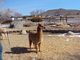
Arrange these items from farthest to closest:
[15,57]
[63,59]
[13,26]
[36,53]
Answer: [13,26] < [36,53] < [15,57] < [63,59]

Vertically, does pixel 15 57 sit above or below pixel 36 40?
below

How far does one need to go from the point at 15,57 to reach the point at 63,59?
2.00 m

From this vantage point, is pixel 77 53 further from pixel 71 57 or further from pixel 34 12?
pixel 34 12

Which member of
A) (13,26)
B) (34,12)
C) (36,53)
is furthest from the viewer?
(34,12)

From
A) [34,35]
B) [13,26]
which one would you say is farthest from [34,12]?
[34,35]

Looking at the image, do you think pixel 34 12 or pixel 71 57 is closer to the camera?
pixel 71 57

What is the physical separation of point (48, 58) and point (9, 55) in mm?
1782

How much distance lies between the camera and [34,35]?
23.1ft

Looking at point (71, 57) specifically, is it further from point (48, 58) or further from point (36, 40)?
point (36, 40)

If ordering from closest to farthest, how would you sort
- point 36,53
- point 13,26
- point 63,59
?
point 63,59
point 36,53
point 13,26

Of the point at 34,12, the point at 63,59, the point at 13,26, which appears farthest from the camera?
the point at 34,12

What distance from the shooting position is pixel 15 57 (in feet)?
21.4

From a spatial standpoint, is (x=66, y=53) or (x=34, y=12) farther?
(x=34, y=12)

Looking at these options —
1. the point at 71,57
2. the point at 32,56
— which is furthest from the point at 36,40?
the point at 71,57
